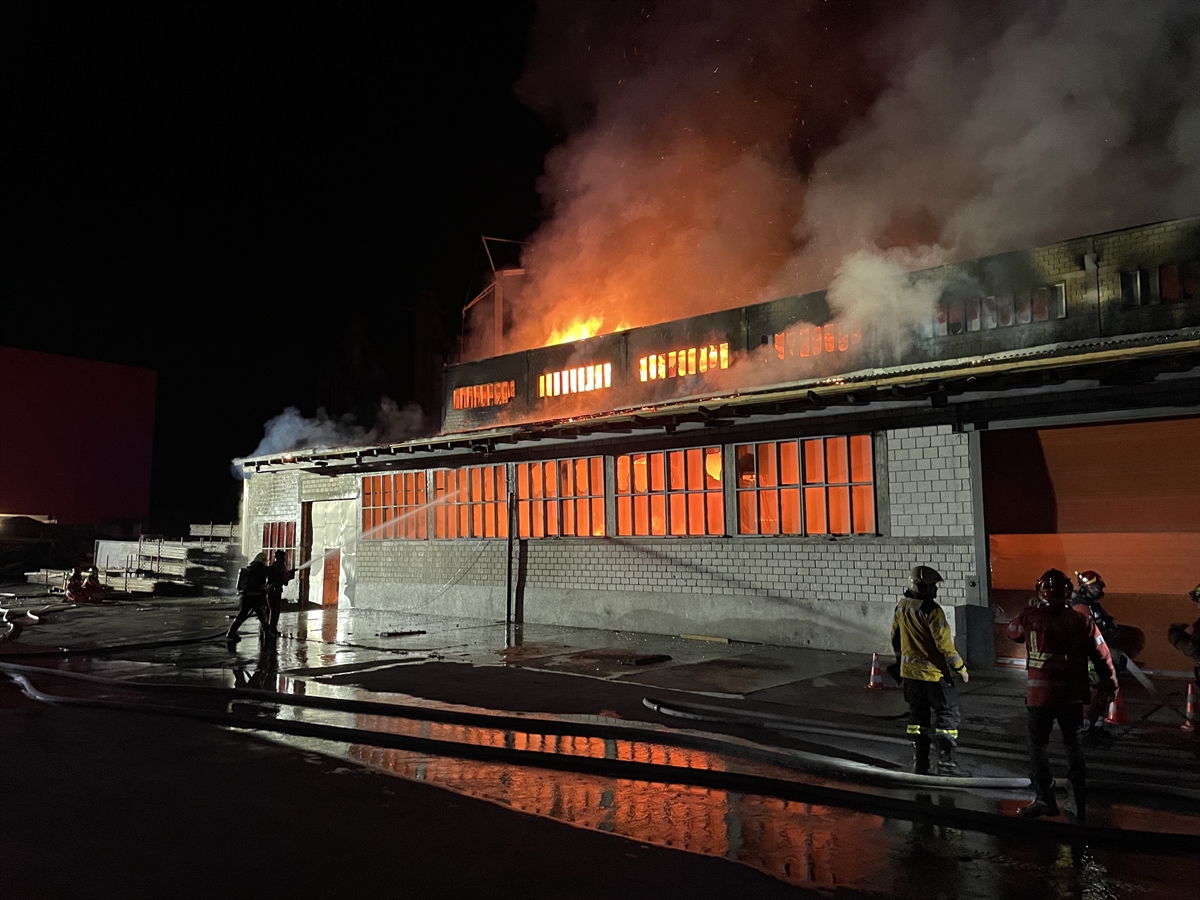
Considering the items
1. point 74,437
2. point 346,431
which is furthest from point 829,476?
point 74,437

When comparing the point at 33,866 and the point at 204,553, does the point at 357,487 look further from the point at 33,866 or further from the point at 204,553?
the point at 33,866

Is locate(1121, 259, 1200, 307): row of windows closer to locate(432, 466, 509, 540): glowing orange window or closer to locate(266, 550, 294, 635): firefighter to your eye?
locate(432, 466, 509, 540): glowing orange window

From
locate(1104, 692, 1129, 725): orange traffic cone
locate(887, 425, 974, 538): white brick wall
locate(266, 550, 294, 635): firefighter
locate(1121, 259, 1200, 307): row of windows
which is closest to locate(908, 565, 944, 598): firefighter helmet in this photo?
locate(1104, 692, 1129, 725): orange traffic cone

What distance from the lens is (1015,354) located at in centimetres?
1348

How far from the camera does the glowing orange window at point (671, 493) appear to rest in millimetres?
12805

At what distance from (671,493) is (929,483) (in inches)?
163

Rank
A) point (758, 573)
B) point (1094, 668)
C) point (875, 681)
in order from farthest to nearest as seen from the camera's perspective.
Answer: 1. point (758, 573)
2. point (875, 681)
3. point (1094, 668)

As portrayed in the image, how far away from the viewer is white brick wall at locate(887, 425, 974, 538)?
1019 cm

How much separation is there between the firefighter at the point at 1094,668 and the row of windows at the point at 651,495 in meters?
3.79

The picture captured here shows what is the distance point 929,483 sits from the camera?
412 inches

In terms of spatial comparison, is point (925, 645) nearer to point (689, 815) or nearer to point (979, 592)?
point (689, 815)

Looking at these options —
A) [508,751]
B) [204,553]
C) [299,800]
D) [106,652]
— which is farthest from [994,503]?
[204,553]

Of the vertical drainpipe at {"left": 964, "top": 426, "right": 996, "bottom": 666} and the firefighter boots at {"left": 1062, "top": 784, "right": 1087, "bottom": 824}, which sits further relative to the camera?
the vertical drainpipe at {"left": 964, "top": 426, "right": 996, "bottom": 666}

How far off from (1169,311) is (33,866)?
586 inches
